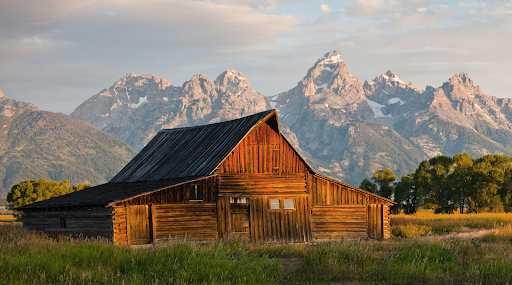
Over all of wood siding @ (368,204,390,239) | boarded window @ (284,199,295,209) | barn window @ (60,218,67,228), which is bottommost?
wood siding @ (368,204,390,239)

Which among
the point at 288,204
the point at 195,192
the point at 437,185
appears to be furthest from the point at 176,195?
the point at 437,185

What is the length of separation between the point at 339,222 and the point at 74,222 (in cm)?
1586

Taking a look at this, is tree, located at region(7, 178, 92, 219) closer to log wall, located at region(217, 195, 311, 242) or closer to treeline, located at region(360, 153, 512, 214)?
treeline, located at region(360, 153, 512, 214)

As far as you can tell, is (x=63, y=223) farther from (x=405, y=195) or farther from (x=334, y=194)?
(x=405, y=195)

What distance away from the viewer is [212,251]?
13.9 meters

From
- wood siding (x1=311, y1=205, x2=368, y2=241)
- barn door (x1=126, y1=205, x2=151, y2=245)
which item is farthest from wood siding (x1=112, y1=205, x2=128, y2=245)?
wood siding (x1=311, y1=205, x2=368, y2=241)

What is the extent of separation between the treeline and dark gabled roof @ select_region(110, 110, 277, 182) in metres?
30.0

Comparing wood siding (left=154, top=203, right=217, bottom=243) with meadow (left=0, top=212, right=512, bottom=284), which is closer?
meadow (left=0, top=212, right=512, bottom=284)

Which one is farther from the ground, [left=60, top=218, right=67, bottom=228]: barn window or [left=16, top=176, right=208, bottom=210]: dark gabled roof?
[left=16, top=176, right=208, bottom=210]: dark gabled roof

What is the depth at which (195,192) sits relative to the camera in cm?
2786

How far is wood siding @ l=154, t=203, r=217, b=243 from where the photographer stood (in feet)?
88.0

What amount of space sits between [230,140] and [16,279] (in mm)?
19335

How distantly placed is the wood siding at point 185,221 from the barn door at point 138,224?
46cm

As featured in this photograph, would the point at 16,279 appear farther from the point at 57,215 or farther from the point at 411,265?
the point at 57,215
